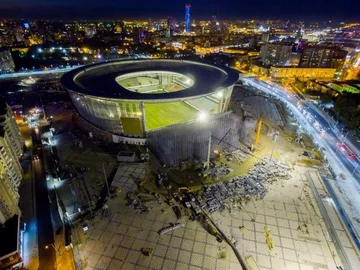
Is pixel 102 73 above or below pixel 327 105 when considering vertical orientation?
above

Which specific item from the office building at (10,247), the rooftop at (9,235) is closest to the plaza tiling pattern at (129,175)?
the rooftop at (9,235)

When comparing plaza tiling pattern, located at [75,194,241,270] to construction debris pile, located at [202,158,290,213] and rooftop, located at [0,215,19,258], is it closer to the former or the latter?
construction debris pile, located at [202,158,290,213]

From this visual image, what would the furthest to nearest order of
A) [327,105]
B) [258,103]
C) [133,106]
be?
[327,105] → [258,103] → [133,106]

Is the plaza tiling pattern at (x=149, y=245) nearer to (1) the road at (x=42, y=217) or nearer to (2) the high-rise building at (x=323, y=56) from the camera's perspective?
(1) the road at (x=42, y=217)

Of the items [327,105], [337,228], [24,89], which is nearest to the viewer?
[337,228]

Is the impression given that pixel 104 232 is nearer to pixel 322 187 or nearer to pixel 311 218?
pixel 311 218

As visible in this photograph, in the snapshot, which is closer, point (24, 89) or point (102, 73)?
point (102, 73)

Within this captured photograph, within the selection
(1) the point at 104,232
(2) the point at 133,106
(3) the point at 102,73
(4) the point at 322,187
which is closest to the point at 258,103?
(4) the point at 322,187
